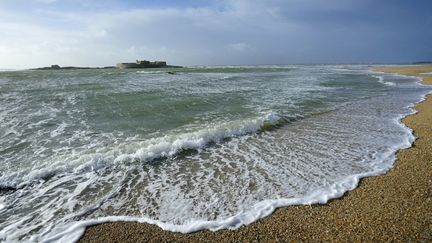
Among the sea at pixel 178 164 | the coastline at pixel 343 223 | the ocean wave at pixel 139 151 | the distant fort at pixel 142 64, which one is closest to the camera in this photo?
the coastline at pixel 343 223

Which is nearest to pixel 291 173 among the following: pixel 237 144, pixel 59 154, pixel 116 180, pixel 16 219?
pixel 237 144

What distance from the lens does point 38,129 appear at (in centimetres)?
1185

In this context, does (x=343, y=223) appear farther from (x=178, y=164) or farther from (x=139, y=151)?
(x=139, y=151)

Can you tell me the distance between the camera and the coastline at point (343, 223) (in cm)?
461

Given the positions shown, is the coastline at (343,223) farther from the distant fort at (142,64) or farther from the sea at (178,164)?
the distant fort at (142,64)

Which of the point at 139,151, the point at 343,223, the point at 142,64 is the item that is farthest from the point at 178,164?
the point at 142,64

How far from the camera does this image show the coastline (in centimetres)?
461

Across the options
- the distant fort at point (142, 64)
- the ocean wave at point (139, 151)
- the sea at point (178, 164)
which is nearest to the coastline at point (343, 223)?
the sea at point (178, 164)

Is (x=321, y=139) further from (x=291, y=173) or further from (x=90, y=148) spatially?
(x=90, y=148)

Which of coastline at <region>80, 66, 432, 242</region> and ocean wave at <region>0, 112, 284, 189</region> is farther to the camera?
ocean wave at <region>0, 112, 284, 189</region>

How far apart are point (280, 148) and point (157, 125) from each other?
545 centimetres

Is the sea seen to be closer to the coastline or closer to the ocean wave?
the ocean wave

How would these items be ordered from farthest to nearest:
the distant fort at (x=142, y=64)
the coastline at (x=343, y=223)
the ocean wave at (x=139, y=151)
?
the distant fort at (x=142, y=64) → the ocean wave at (x=139, y=151) → the coastline at (x=343, y=223)

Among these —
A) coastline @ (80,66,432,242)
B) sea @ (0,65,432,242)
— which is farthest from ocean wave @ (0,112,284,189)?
coastline @ (80,66,432,242)
